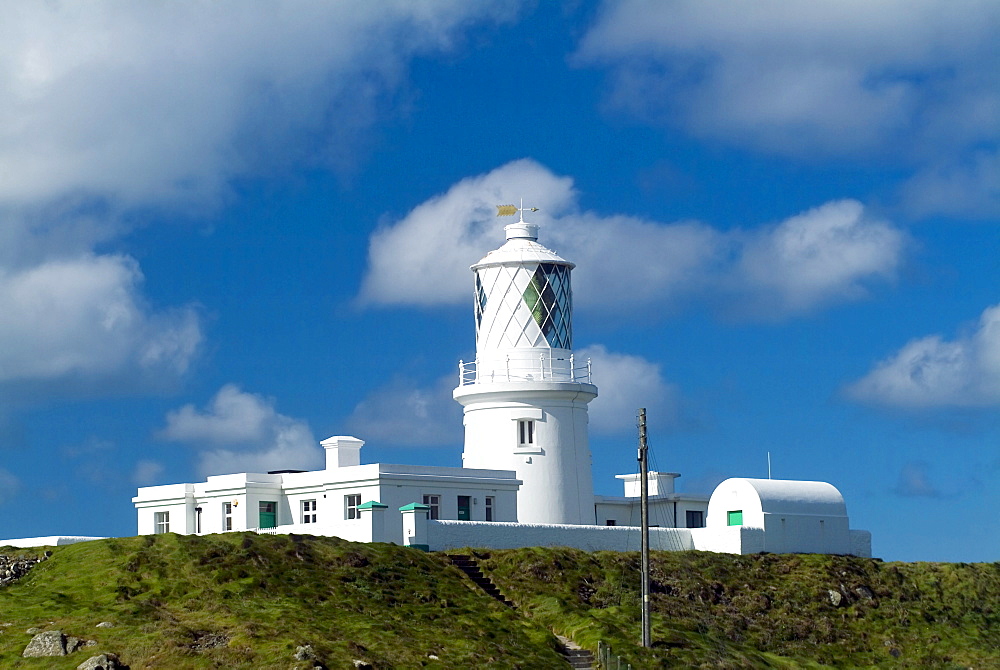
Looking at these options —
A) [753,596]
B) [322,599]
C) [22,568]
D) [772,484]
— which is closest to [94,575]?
[22,568]

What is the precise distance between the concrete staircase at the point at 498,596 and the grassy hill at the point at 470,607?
281 millimetres

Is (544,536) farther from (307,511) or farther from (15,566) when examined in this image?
(15,566)

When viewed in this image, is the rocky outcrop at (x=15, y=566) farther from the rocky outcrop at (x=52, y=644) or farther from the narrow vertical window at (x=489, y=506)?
the narrow vertical window at (x=489, y=506)

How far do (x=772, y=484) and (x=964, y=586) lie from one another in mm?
7321

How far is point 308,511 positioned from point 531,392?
8.56 metres

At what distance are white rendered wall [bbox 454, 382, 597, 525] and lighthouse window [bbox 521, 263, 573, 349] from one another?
1.97 meters

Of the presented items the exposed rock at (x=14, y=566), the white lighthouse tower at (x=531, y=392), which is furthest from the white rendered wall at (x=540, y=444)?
the exposed rock at (x=14, y=566)

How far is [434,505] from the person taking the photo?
49.7 metres

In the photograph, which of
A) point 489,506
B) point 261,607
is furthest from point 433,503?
point 261,607

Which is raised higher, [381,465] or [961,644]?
[381,465]

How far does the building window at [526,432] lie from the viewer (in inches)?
2073

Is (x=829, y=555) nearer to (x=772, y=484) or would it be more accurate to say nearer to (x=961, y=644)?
(x=772, y=484)

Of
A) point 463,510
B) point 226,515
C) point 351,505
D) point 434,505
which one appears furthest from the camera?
point 226,515

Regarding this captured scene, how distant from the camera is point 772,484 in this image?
178ft
